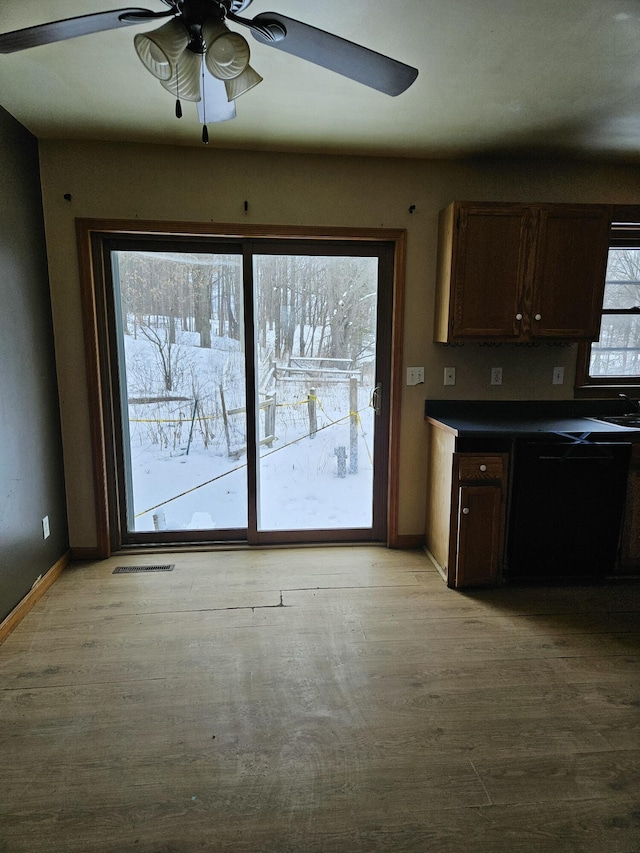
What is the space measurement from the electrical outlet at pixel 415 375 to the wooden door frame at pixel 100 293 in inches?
2.6

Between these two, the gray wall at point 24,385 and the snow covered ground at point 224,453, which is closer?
the gray wall at point 24,385

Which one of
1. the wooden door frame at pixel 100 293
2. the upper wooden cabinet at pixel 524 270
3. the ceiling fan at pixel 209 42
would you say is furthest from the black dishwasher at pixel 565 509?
the ceiling fan at pixel 209 42

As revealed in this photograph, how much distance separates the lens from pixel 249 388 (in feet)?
10.2

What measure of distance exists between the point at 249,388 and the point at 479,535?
1.71 meters

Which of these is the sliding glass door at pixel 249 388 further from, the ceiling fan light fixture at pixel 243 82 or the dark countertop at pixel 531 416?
the ceiling fan light fixture at pixel 243 82

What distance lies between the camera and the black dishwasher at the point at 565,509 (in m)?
2.62

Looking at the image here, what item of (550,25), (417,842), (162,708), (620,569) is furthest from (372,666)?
(550,25)

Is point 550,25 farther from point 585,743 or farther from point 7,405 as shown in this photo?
point 7,405

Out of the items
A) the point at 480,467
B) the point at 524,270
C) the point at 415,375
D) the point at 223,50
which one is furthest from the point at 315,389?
the point at 223,50

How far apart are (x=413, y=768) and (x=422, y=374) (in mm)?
2189

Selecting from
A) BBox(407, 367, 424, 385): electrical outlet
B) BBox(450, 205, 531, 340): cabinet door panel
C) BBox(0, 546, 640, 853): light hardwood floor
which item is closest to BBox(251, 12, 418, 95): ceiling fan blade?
BBox(450, 205, 531, 340): cabinet door panel

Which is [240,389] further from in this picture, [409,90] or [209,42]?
[209,42]

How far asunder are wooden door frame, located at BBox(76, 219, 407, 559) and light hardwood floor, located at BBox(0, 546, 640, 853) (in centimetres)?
67

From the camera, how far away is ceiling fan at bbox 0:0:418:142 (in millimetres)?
1257
